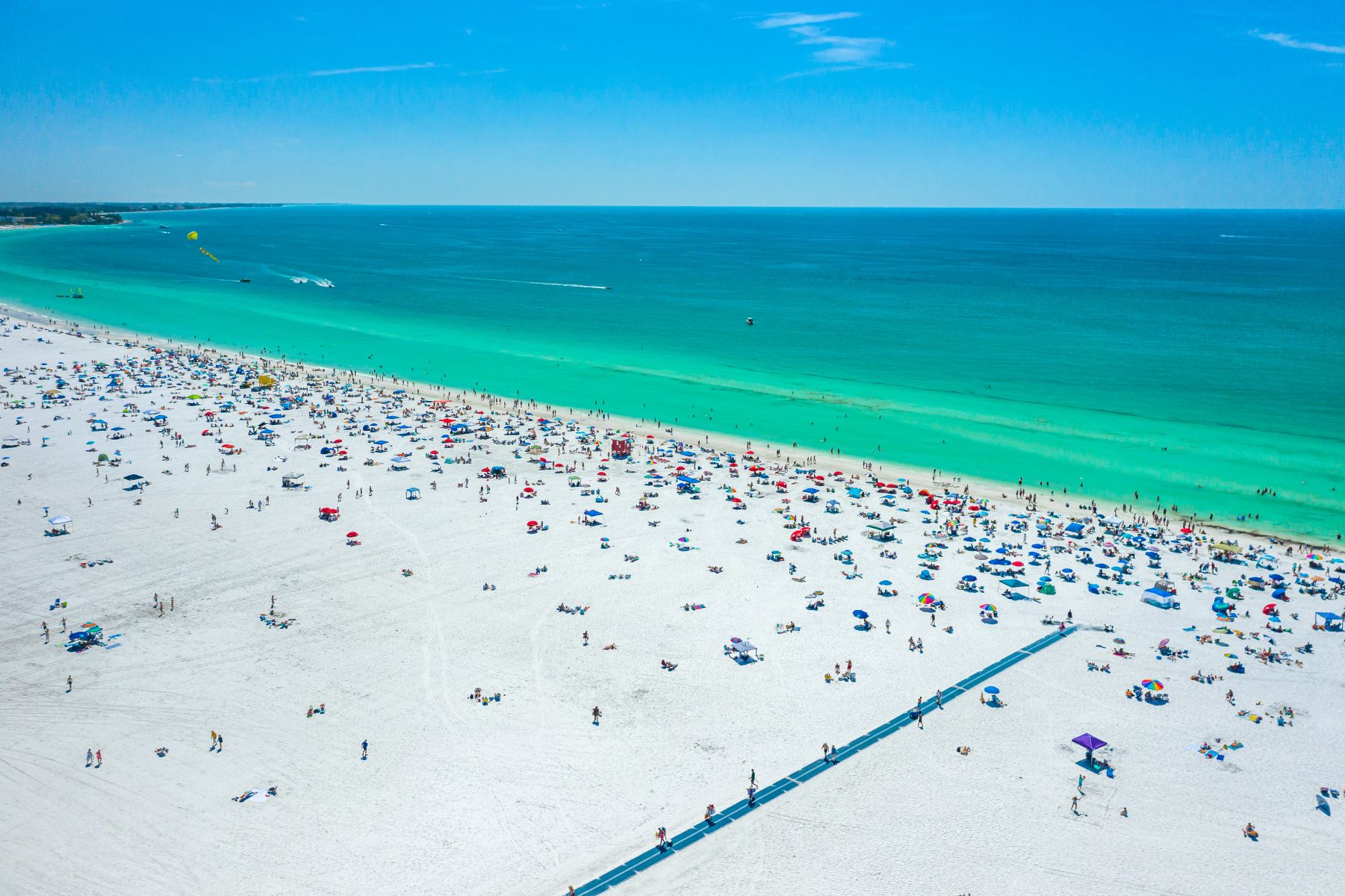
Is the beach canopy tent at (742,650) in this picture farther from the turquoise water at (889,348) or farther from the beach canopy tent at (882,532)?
the turquoise water at (889,348)

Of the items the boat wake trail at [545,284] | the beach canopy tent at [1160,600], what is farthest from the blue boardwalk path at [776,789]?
the boat wake trail at [545,284]

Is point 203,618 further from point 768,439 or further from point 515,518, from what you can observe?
point 768,439

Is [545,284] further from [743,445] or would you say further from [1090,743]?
[1090,743]

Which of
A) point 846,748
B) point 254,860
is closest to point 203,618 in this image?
point 254,860

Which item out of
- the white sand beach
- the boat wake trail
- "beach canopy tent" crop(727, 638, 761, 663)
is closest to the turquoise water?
the boat wake trail

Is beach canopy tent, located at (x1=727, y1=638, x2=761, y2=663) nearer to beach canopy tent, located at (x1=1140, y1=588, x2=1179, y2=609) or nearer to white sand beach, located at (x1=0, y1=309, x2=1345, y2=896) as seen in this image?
white sand beach, located at (x1=0, y1=309, x2=1345, y2=896)

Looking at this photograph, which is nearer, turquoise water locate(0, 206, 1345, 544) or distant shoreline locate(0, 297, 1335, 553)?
distant shoreline locate(0, 297, 1335, 553)

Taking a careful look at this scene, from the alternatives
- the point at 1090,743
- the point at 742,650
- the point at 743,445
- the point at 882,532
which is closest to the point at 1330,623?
the point at 1090,743
